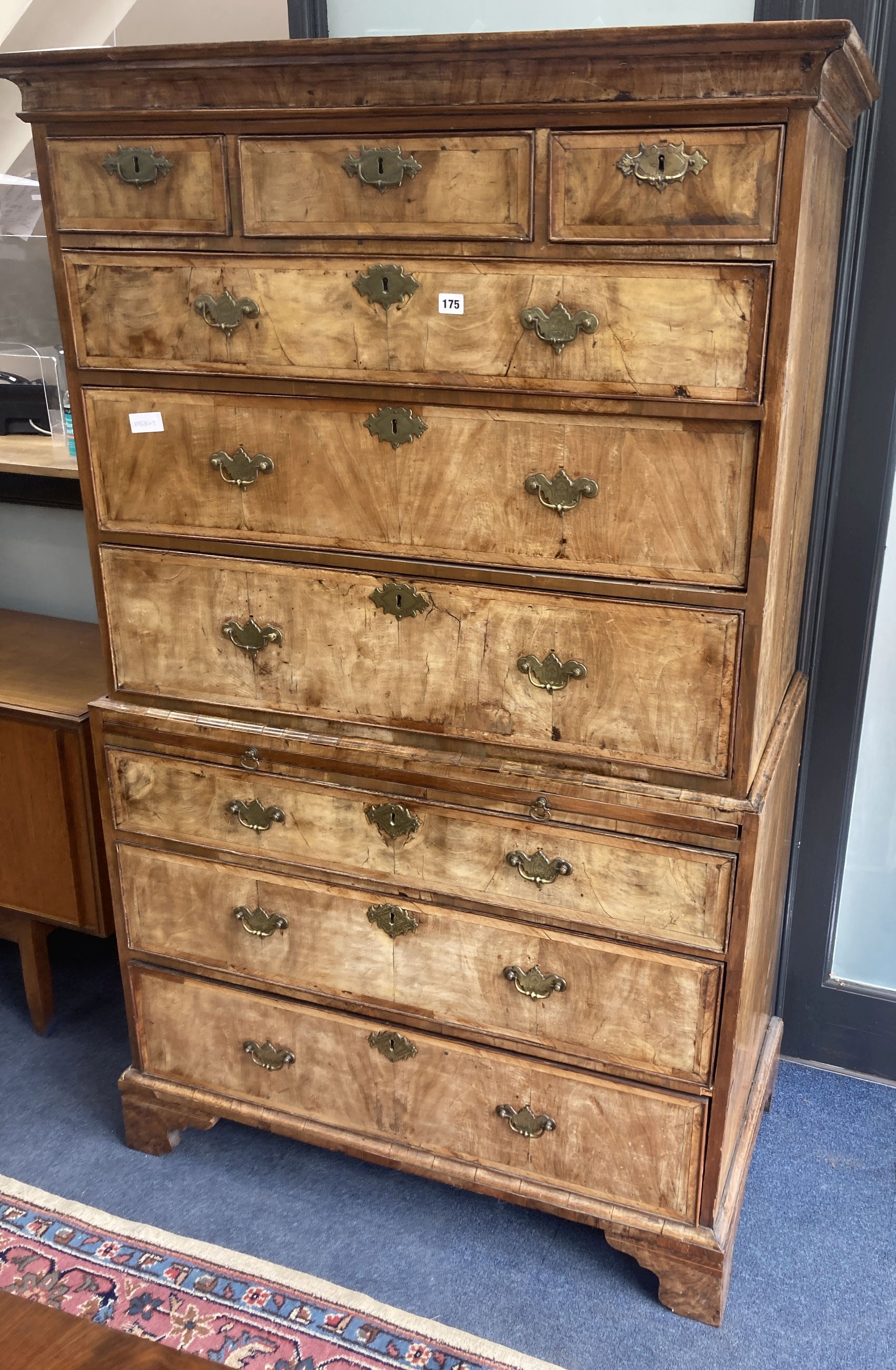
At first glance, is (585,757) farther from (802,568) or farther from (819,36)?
(819,36)

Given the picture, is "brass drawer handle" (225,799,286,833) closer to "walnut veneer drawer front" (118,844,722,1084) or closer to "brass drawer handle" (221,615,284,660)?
"walnut veneer drawer front" (118,844,722,1084)

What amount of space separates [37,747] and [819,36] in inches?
73.6

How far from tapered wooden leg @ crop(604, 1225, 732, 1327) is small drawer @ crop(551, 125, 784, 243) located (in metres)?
1.57

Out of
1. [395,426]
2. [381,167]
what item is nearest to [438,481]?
[395,426]

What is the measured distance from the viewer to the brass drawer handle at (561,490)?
1605mm

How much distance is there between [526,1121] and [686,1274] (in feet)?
1.19

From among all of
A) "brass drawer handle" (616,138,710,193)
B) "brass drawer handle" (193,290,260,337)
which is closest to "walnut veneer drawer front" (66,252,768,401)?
"brass drawer handle" (193,290,260,337)

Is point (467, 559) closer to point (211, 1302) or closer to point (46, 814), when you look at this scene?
point (46, 814)

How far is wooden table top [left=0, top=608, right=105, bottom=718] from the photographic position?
238cm

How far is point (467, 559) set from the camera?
170 cm

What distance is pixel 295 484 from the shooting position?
69.6 inches

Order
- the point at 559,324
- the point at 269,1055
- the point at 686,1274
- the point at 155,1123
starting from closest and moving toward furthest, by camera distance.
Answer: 1. the point at 559,324
2. the point at 686,1274
3. the point at 269,1055
4. the point at 155,1123

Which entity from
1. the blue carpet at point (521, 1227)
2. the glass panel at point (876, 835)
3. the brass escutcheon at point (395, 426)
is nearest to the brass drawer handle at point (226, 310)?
the brass escutcheon at point (395, 426)

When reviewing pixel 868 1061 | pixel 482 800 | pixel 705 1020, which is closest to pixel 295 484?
pixel 482 800
